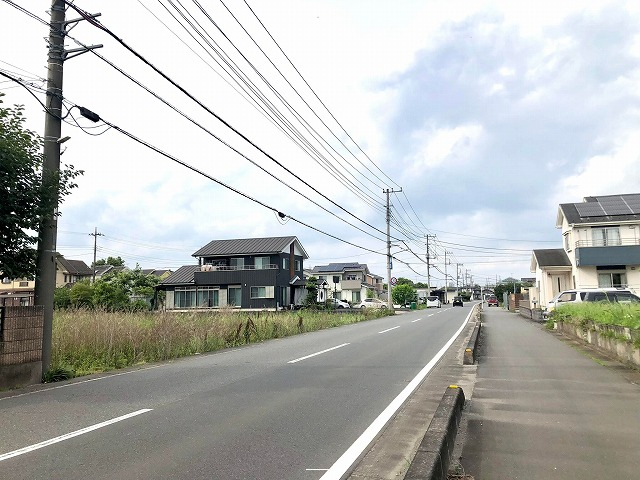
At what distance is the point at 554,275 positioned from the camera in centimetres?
4112

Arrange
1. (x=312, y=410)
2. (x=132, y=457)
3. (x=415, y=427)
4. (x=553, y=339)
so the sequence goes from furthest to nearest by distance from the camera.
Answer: (x=553, y=339)
(x=312, y=410)
(x=415, y=427)
(x=132, y=457)

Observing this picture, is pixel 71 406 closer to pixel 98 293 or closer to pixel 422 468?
pixel 422 468

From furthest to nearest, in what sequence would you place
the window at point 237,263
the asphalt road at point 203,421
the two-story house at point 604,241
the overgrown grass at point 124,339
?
the window at point 237,263
the two-story house at point 604,241
the overgrown grass at point 124,339
the asphalt road at point 203,421

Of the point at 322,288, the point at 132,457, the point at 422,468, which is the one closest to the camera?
the point at 422,468

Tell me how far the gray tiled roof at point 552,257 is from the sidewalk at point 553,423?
30.8m

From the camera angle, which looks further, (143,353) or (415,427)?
(143,353)

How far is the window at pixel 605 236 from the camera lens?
114ft

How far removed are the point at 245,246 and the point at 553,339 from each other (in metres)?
36.2

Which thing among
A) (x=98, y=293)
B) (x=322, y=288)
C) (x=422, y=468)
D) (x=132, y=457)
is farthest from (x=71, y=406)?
(x=322, y=288)

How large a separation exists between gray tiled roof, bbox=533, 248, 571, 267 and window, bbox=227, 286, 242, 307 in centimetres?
2681

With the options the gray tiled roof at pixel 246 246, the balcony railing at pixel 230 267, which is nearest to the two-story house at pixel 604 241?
the gray tiled roof at pixel 246 246

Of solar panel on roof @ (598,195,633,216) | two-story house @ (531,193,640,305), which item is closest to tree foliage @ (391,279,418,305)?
two-story house @ (531,193,640,305)

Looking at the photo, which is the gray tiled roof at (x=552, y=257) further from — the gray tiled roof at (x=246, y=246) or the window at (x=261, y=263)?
the window at (x=261, y=263)

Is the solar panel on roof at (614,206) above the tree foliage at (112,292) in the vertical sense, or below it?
above
